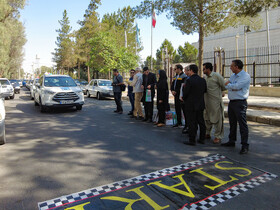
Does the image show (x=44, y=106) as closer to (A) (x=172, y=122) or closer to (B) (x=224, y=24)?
(A) (x=172, y=122)

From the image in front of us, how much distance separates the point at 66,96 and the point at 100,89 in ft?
22.0

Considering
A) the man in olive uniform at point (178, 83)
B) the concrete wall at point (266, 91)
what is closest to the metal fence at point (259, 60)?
the concrete wall at point (266, 91)

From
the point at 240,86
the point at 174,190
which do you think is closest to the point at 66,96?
the point at 240,86

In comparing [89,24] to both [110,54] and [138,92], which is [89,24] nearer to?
[110,54]

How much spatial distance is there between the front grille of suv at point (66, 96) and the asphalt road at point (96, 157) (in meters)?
2.78

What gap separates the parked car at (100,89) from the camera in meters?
16.6

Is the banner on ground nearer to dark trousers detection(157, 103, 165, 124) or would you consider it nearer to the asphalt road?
the asphalt road

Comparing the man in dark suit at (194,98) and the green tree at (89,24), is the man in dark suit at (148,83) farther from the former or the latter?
the green tree at (89,24)

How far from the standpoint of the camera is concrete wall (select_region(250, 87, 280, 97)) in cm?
1375

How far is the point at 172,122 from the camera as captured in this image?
7.36 meters

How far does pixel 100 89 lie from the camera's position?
16797mm

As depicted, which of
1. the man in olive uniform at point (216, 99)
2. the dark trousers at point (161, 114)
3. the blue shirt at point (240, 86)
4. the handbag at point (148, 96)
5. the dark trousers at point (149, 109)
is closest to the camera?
the blue shirt at point (240, 86)

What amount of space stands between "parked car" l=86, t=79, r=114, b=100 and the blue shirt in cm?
1238

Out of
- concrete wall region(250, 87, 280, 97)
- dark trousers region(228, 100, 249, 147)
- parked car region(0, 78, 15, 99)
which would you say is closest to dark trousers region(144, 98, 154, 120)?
dark trousers region(228, 100, 249, 147)
